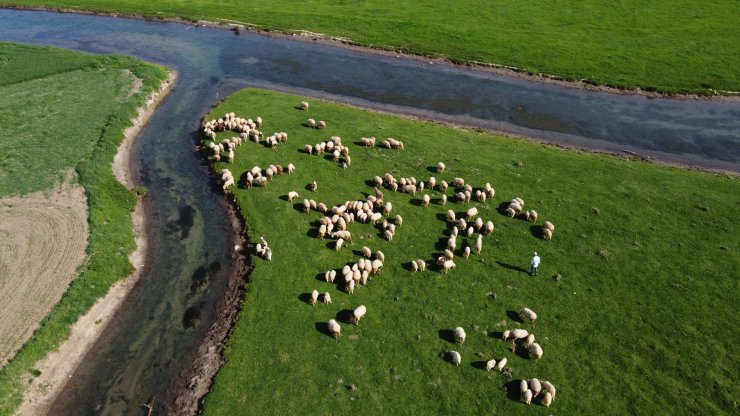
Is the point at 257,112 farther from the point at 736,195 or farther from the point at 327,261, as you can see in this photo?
the point at 736,195

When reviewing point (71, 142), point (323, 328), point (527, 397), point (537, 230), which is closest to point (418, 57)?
point (537, 230)

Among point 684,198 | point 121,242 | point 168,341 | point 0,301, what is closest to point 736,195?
point 684,198

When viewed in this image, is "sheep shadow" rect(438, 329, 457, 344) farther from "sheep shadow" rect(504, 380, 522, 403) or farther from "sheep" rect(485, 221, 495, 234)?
"sheep" rect(485, 221, 495, 234)

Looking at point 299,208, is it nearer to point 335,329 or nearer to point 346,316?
point 346,316

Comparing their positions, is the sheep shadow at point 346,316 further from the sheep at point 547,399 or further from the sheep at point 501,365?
the sheep at point 547,399

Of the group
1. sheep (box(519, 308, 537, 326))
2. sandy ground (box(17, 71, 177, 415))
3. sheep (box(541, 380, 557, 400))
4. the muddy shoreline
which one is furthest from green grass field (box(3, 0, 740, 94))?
sandy ground (box(17, 71, 177, 415))
